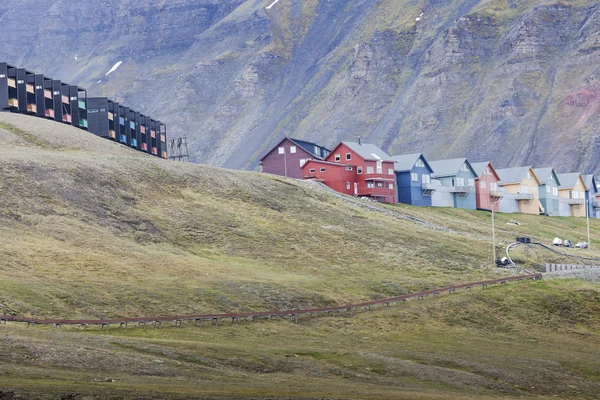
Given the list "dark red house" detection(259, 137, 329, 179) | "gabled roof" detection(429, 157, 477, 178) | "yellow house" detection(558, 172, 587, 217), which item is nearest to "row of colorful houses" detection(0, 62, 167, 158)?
"dark red house" detection(259, 137, 329, 179)

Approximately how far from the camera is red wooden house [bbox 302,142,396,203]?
14262 cm

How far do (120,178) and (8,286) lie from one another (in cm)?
A: 4460

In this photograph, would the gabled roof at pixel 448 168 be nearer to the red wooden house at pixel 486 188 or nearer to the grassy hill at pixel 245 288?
the red wooden house at pixel 486 188

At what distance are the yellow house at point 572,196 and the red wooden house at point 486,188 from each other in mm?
22070

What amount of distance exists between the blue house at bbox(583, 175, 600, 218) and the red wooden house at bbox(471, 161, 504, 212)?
3040cm

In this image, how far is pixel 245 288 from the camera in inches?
2815

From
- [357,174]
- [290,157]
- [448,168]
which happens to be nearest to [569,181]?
[448,168]

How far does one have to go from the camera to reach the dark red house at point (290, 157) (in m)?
160

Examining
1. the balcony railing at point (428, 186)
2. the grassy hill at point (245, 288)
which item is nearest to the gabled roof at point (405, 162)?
the balcony railing at point (428, 186)

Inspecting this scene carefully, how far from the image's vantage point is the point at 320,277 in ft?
268

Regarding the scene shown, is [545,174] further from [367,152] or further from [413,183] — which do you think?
[367,152]

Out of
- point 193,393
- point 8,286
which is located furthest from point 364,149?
point 193,393

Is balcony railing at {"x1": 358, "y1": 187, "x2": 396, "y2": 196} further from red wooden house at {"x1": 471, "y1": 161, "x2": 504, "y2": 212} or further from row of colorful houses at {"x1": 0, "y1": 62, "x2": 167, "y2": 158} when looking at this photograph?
row of colorful houses at {"x1": 0, "y1": 62, "x2": 167, "y2": 158}

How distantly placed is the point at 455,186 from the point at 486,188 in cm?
1014
